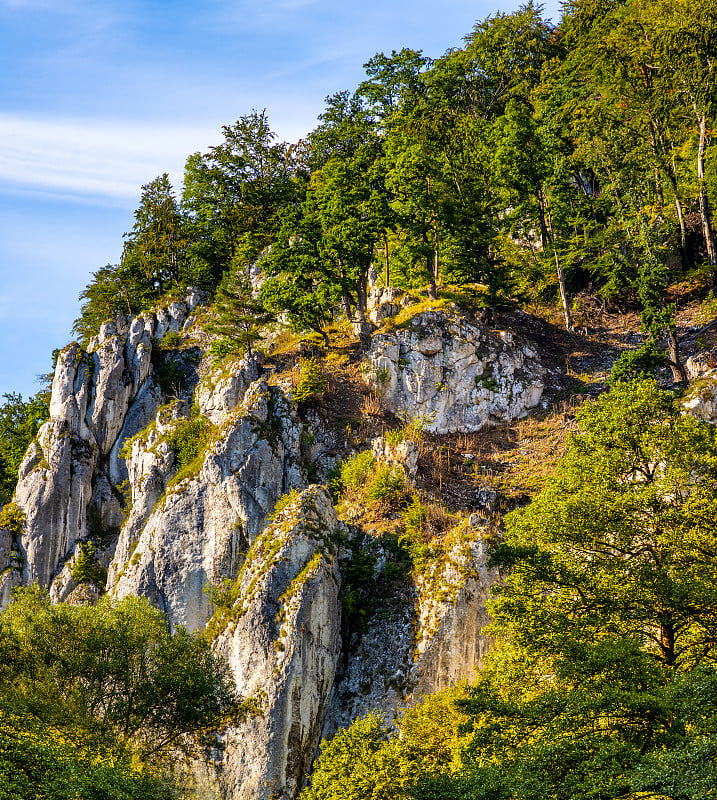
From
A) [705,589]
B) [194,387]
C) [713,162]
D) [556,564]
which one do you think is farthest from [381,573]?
[713,162]

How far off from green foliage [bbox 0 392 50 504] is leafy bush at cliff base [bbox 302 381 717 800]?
3404cm

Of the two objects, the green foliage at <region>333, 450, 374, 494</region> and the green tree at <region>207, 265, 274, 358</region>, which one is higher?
the green tree at <region>207, 265, 274, 358</region>

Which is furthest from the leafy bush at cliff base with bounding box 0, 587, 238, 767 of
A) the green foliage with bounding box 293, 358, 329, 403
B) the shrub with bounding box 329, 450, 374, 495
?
the green foliage with bounding box 293, 358, 329, 403

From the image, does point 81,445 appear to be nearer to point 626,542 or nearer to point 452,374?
point 452,374

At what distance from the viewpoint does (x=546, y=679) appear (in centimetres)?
1723

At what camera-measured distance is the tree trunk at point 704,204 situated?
35531mm

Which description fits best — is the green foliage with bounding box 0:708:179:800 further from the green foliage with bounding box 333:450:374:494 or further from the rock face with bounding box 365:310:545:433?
the rock face with bounding box 365:310:545:433

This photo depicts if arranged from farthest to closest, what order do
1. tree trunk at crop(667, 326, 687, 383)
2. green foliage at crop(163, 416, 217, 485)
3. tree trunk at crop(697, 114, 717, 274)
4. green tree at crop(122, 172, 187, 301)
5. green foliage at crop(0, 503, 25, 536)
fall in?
green tree at crop(122, 172, 187, 301) < tree trunk at crop(697, 114, 717, 274) < green foliage at crop(0, 503, 25, 536) < green foliage at crop(163, 416, 217, 485) < tree trunk at crop(667, 326, 687, 383)

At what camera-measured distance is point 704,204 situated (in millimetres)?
35656

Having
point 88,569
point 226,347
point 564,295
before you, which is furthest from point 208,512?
point 564,295

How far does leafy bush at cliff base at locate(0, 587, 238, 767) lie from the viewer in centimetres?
2048

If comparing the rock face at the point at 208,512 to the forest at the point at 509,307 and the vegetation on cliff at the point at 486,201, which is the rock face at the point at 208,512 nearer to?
the forest at the point at 509,307

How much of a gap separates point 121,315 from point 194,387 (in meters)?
10.9

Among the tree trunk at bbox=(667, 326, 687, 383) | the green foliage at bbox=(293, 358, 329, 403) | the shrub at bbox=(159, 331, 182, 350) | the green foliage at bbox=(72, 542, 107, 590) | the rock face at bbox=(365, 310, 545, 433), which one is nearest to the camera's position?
the tree trunk at bbox=(667, 326, 687, 383)
